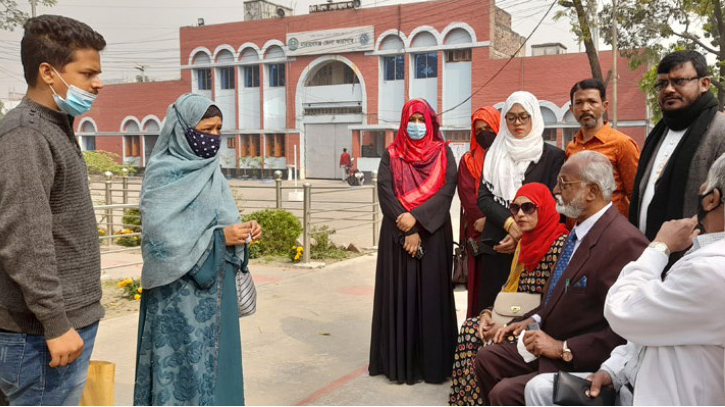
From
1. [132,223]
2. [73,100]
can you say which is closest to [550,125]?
[132,223]

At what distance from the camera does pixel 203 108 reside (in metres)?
2.94

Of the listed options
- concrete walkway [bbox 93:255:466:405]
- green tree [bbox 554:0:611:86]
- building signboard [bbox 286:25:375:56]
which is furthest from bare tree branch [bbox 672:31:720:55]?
building signboard [bbox 286:25:375:56]

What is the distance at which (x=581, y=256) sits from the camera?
2.72 m

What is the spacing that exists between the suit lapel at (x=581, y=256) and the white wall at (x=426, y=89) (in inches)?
1034

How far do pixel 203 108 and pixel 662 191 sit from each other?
2.21 metres

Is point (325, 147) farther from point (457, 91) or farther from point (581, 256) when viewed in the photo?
point (581, 256)

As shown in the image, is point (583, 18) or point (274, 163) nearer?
point (583, 18)

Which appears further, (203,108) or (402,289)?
(402,289)

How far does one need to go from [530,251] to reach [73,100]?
2185 millimetres

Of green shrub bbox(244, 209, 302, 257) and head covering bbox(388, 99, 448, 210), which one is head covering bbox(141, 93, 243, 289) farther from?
green shrub bbox(244, 209, 302, 257)

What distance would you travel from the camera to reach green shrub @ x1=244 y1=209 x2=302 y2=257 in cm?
915

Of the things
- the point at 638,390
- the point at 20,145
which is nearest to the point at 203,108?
the point at 20,145

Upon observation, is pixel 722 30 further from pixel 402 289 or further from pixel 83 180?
pixel 83 180

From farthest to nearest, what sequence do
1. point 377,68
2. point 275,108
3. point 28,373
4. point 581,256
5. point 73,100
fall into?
point 275,108, point 377,68, point 581,256, point 73,100, point 28,373
